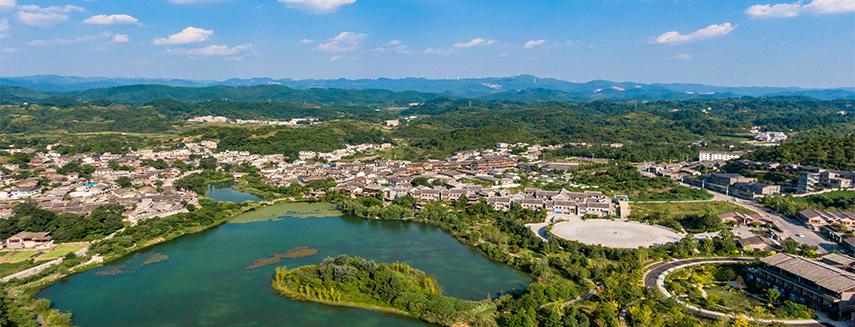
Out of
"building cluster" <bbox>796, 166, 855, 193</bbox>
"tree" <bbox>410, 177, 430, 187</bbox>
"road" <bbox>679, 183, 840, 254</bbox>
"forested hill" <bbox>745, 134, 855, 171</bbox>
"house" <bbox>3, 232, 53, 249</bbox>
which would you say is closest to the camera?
"road" <bbox>679, 183, 840, 254</bbox>

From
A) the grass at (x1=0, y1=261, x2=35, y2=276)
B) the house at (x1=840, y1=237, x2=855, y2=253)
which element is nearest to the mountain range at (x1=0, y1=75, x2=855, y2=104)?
the grass at (x1=0, y1=261, x2=35, y2=276)

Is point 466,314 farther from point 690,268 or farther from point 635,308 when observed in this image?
point 690,268

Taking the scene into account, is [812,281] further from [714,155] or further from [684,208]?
[714,155]

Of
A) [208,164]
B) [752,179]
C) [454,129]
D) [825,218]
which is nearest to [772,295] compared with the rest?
[825,218]

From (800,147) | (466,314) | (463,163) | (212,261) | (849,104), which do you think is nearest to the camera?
(466,314)

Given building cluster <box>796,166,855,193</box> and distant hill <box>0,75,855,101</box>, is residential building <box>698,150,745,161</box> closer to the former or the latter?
building cluster <box>796,166,855,193</box>

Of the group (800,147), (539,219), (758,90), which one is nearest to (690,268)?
(539,219)

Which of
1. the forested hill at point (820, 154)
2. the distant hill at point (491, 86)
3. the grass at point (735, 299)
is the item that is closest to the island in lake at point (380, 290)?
the grass at point (735, 299)
